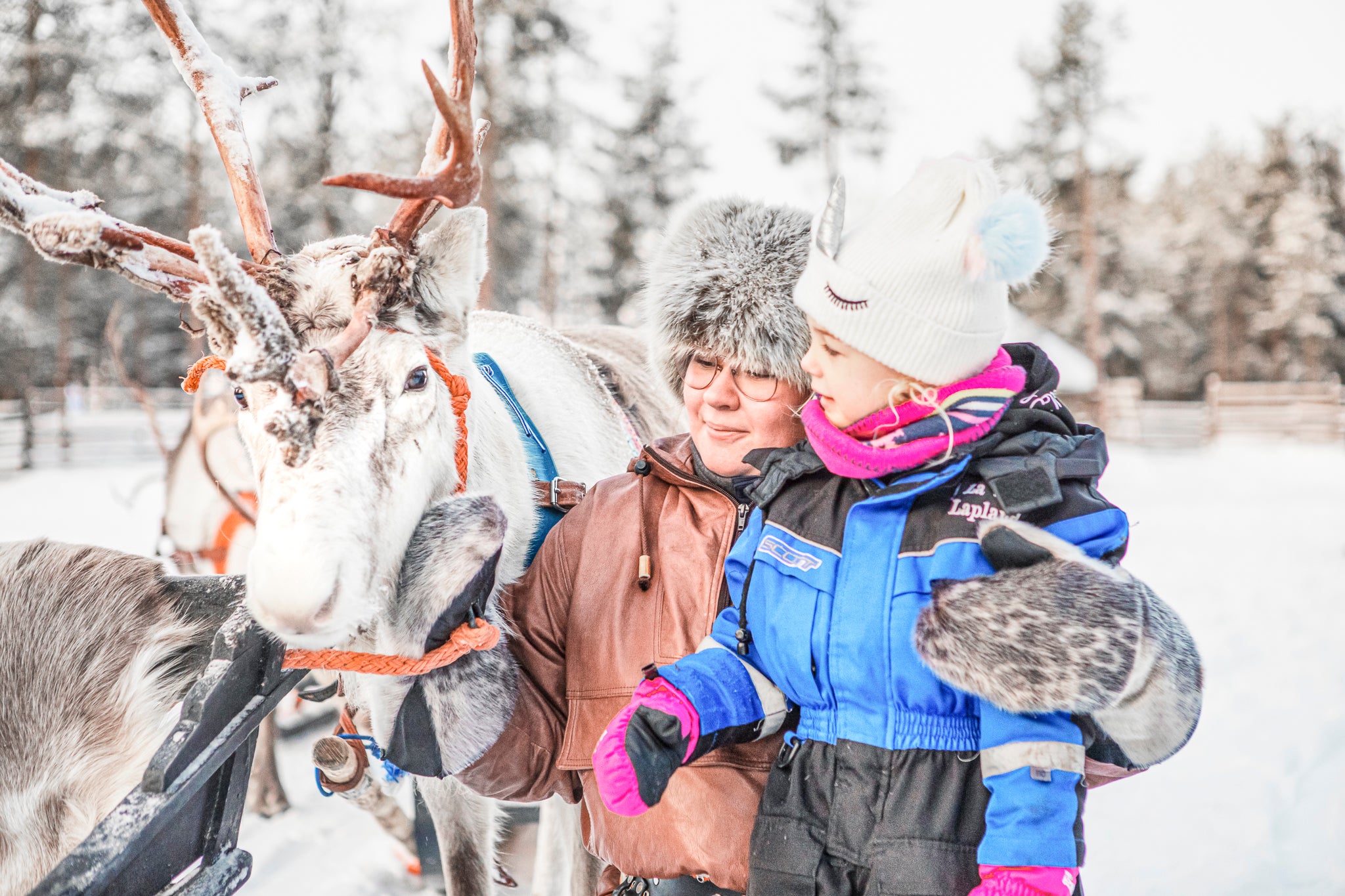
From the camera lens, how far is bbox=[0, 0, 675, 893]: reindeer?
1.24 m

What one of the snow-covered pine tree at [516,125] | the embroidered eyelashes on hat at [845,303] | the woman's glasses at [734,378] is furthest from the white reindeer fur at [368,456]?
the snow-covered pine tree at [516,125]

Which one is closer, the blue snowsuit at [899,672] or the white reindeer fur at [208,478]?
the blue snowsuit at [899,672]

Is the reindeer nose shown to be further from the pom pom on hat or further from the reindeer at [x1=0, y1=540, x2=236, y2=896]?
the pom pom on hat

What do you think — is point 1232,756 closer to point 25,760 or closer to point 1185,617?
point 1185,617

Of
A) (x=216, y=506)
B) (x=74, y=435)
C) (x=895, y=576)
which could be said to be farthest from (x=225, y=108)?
(x=74, y=435)

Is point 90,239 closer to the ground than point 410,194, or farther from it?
closer to the ground

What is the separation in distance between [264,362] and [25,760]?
0.96m

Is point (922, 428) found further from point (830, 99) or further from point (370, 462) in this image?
point (830, 99)

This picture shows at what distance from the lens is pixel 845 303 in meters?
1.49

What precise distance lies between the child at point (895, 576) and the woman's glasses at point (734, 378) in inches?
11.3

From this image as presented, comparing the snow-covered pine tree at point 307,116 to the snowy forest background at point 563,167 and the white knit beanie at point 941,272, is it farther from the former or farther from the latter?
the white knit beanie at point 941,272

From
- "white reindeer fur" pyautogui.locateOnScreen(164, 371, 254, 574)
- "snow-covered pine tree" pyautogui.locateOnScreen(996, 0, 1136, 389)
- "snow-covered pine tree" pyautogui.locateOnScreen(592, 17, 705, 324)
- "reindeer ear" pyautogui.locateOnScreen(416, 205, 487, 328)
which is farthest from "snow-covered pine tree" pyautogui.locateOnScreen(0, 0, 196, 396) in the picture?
"snow-covered pine tree" pyautogui.locateOnScreen(996, 0, 1136, 389)

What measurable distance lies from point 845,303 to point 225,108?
134 centimetres

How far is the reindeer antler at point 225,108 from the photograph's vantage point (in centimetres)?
165
